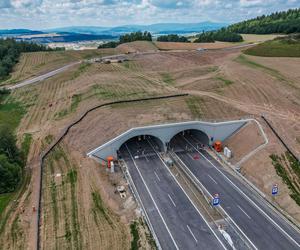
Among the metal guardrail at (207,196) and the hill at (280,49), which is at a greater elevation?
the hill at (280,49)

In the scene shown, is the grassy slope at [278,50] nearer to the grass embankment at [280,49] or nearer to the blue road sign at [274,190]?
the grass embankment at [280,49]

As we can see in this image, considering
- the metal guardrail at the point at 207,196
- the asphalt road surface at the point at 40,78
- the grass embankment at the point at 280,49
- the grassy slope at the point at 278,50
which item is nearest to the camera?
the metal guardrail at the point at 207,196

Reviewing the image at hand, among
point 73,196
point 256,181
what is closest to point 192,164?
point 256,181

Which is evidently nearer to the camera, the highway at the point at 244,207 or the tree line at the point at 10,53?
the highway at the point at 244,207

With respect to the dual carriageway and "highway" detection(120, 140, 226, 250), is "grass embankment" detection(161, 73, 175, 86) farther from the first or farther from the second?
"highway" detection(120, 140, 226, 250)

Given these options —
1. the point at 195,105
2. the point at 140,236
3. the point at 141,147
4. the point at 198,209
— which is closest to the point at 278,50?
the point at 195,105

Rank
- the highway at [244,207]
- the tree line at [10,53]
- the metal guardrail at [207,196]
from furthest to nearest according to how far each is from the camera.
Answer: the tree line at [10,53] → the metal guardrail at [207,196] → the highway at [244,207]

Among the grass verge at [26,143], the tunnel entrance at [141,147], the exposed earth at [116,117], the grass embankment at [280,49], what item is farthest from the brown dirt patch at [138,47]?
the grass verge at [26,143]

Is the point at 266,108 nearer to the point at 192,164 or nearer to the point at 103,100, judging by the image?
the point at 192,164

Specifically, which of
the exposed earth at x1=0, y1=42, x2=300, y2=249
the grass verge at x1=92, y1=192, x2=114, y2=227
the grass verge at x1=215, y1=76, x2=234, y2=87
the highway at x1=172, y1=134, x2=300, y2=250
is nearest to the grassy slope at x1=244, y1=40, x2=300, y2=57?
the exposed earth at x1=0, y1=42, x2=300, y2=249
